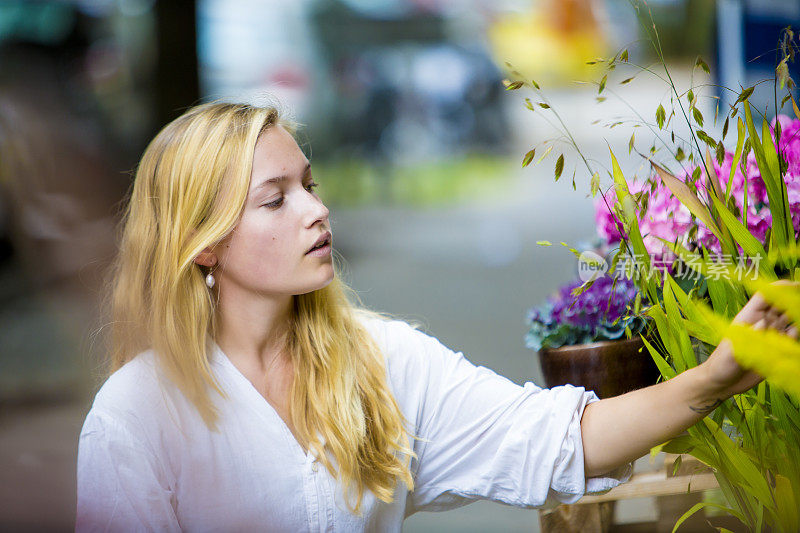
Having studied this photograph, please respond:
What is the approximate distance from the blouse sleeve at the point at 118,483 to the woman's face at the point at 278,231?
0.28 m

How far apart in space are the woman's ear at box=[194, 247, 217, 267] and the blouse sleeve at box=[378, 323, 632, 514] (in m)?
0.31

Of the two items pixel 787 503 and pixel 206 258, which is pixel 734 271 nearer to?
pixel 787 503

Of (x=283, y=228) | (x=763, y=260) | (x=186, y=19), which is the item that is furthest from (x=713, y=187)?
(x=186, y=19)

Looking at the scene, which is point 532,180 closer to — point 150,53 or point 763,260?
point 150,53

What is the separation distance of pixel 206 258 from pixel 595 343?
59 cm

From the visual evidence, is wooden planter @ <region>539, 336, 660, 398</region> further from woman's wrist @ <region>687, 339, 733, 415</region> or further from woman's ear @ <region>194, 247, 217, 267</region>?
woman's ear @ <region>194, 247, 217, 267</region>

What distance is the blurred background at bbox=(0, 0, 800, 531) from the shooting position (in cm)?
331

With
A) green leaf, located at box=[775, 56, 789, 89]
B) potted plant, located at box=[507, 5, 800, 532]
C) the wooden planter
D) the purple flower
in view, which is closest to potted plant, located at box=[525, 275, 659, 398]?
the wooden planter

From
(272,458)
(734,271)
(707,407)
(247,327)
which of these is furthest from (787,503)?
(247,327)

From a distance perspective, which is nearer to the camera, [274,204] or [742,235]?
[742,235]

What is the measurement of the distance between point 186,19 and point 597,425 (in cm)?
316

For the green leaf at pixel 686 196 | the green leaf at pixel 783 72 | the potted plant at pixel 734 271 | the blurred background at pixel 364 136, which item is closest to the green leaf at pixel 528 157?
the potted plant at pixel 734 271

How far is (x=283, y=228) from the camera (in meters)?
1.18

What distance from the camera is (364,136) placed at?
8125mm
